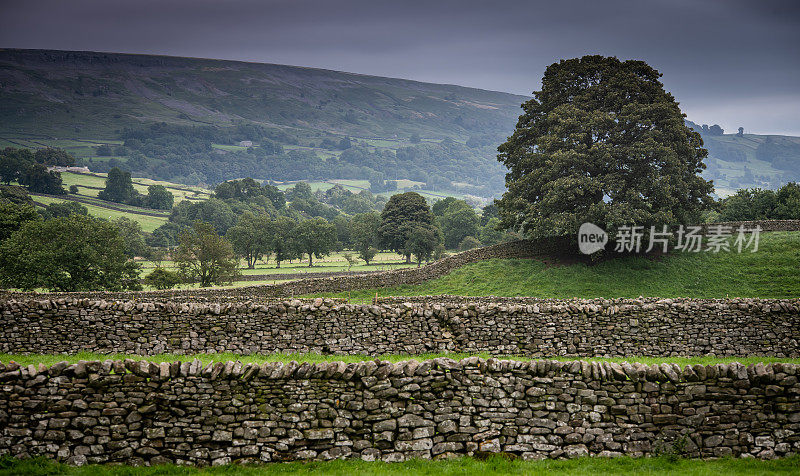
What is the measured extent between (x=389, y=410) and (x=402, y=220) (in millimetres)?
70149

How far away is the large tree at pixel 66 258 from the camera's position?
45.6 meters

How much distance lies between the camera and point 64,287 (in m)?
45.9

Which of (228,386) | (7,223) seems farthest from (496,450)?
A: (7,223)

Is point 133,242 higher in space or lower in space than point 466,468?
lower

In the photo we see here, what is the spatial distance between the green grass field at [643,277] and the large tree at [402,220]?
3518 centimetres

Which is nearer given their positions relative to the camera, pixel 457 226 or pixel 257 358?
pixel 257 358

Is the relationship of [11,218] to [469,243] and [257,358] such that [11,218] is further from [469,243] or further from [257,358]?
[469,243]

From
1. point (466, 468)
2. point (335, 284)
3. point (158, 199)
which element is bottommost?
point (335, 284)

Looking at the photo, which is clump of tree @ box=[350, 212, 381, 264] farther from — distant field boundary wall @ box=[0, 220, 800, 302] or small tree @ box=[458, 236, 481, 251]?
distant field boundary wall @ box=[0, 220, 800, 302]

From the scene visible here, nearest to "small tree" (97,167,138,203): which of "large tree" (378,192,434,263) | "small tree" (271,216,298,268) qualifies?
"small tree" (271,216,298,268)

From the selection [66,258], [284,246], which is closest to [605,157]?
[66,258]

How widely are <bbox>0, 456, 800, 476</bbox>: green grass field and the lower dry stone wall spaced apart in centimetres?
18

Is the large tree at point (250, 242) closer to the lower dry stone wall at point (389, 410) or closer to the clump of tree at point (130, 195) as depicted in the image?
the lower dry stone wall at point (389, 410)

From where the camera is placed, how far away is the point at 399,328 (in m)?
15.8
